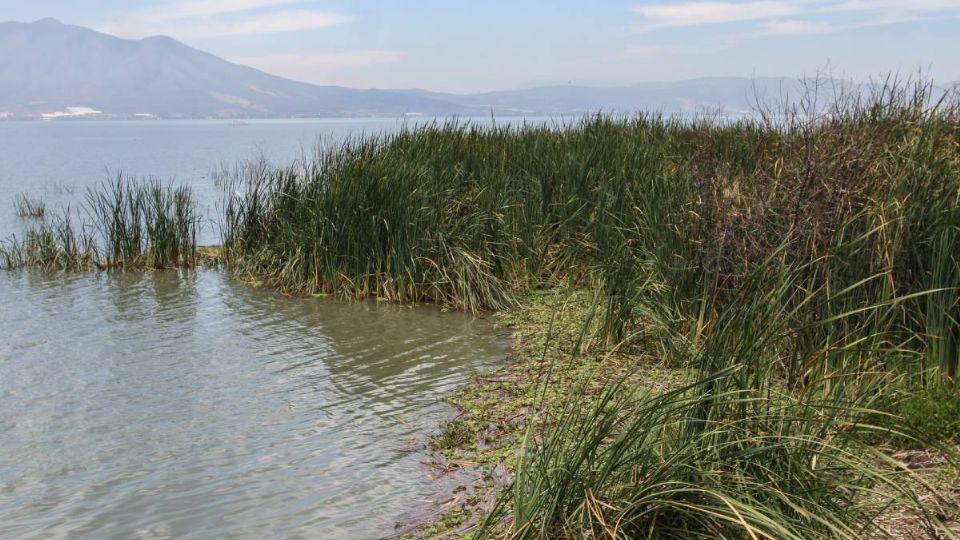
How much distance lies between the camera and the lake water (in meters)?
4.40

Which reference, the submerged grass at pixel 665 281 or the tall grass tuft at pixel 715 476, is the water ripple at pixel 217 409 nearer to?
the submerged grass at pixel 665 281

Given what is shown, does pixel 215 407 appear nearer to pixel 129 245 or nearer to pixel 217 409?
pixel 217 409

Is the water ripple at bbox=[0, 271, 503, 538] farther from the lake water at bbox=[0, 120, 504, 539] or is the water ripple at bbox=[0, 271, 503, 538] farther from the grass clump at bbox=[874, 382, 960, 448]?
the grass clump at bbox=[874, 382, 960, 448]

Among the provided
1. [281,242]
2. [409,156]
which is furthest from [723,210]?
[281,242]

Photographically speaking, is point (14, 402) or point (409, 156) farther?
point (409, 156)

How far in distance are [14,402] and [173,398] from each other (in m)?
1.14

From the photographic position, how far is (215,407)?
19.9 ft

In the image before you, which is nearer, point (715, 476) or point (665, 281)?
point (715, 476)

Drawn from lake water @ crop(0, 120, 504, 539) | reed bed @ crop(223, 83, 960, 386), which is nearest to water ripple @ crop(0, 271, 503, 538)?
lake water @ crop(0, 120, 504, 539)

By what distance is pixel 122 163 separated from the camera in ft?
126

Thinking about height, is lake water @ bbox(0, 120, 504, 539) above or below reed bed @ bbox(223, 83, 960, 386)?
below

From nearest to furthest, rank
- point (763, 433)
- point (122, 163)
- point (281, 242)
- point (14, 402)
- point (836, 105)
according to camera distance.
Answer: point (763, 433), point (14, 402), point (836, 105), point (281, 242), point (122, 163)

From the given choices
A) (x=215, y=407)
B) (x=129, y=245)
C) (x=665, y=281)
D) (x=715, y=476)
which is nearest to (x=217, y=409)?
(x=215, y=407)

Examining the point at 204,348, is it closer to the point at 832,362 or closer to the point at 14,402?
the point at 14,402
